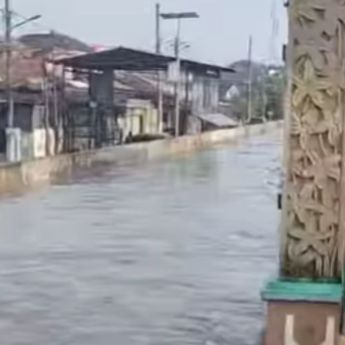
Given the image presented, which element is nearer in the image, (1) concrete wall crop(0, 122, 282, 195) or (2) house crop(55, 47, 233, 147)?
(1) concrete wall crop(0, 122, 282, 195)

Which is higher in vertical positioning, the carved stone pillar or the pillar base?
the carved stone pillar

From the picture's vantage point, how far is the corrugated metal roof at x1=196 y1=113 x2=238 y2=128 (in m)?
55.2

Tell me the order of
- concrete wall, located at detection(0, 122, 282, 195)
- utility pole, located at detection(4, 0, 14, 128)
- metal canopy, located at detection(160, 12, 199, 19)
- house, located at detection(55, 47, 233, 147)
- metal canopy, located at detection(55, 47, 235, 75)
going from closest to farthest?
concrete wall, located at detection(0, 122, 282, 195), utility pole, located at detection(4, 0, 14, 128), metal canopy, located at detection(55, 47, 235, 75), house, located at detection(55, 47, 233, 147), metal canopy, located at detection(160, 12, 199, 19)

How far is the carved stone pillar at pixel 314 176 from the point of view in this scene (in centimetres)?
486

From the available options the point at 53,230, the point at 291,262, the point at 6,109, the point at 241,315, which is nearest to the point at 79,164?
the point at 6,109

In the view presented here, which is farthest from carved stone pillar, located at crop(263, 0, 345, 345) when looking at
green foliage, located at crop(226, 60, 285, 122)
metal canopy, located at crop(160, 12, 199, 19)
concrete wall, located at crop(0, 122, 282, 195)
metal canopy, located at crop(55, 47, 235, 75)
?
green foliage, located at crop(226, 60, 285, 122)

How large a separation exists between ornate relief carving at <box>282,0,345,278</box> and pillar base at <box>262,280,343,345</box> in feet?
0.38

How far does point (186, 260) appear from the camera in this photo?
11.9 metres

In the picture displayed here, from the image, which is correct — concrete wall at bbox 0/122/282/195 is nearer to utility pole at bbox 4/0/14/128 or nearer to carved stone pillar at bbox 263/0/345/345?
utility pole at bbox 4/0/14/128

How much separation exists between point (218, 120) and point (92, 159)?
27.3 metres

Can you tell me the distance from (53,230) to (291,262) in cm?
1007

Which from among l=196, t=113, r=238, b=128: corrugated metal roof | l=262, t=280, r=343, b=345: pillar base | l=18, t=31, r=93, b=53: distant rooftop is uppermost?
l=18, t=31, r=93, b=53: distant rooftop

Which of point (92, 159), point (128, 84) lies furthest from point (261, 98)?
point (92, 159)

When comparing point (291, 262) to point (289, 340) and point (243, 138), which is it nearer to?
point (289, 340)
